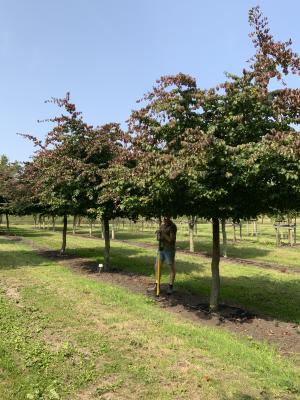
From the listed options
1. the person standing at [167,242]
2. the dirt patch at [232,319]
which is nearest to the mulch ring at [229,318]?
the dirt patch at [232,319]

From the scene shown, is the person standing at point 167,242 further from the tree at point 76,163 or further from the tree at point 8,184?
the tree at point 8,184

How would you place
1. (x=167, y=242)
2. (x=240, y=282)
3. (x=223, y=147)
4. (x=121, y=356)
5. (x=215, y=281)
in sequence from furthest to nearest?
(x=240, y=282) → (x=167, y=242) → (x=215, y=281) → (x=223, y=147) → (x=121, y=356)

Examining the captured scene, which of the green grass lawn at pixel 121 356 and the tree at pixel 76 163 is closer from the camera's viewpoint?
the green grass lawn at pixel 121 356

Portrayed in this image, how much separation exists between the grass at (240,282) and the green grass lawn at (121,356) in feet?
7.27

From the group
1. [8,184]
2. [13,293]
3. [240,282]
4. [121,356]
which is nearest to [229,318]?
[121,356]

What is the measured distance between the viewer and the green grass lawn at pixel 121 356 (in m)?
5.62

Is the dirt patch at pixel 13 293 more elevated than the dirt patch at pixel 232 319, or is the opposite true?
the dirt patch at pixel 13 293

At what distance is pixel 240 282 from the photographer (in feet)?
45.5

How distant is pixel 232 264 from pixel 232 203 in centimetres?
998

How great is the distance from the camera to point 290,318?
9398 mm

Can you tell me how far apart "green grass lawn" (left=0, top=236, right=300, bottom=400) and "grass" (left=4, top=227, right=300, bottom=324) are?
2215mm

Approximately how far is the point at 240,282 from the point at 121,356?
7.79 meters

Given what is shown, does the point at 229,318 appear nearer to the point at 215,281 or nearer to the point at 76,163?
the point at 215,281

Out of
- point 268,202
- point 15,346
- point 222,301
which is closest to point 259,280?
point 222,301
